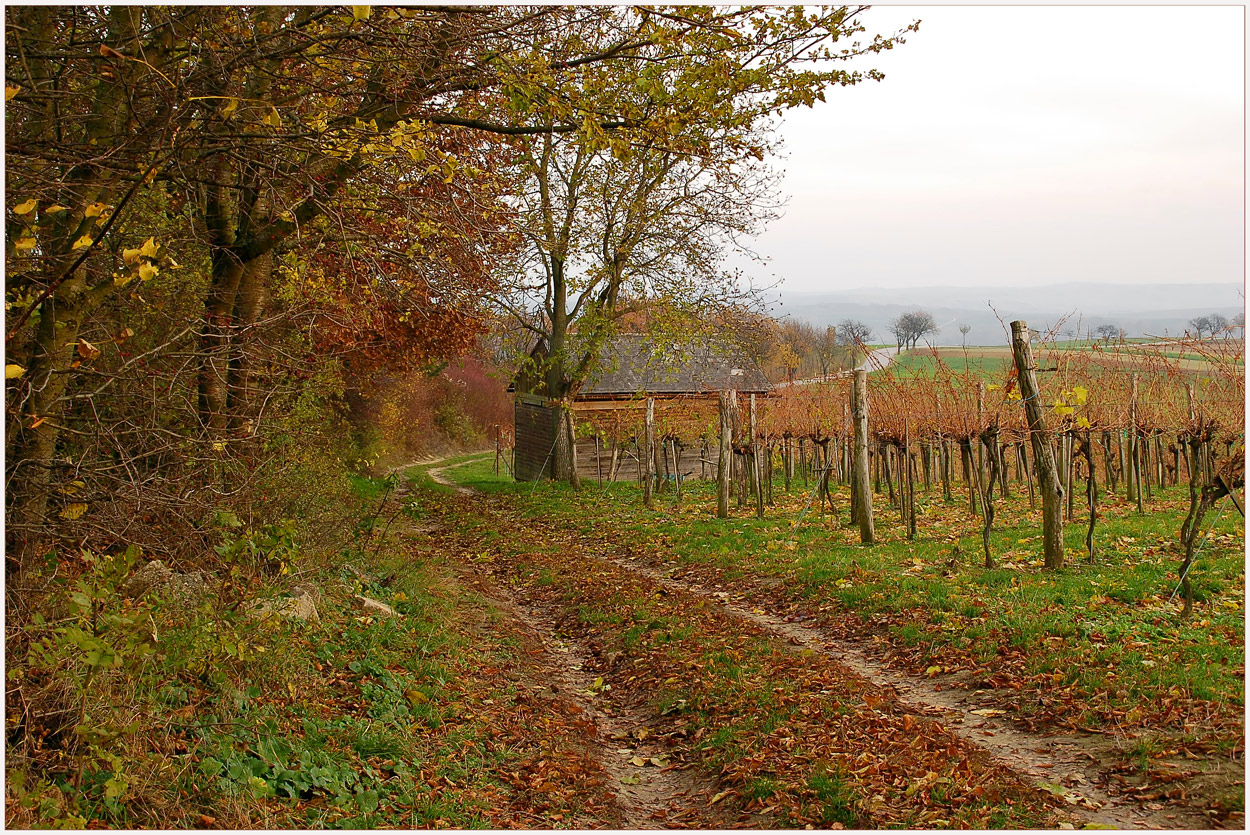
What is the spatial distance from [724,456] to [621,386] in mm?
9339

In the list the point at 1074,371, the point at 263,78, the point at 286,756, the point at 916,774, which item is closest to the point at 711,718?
the point at 916,774

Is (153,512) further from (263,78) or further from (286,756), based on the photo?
(263,78)

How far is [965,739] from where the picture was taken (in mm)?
5625

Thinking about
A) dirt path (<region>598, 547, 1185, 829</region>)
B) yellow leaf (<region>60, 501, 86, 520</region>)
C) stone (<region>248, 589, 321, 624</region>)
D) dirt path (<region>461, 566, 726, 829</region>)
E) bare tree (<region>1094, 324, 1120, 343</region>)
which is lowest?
dirt path (<region>461, 566, 726, 829</region>)

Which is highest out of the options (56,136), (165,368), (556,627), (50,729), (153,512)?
(56,136)

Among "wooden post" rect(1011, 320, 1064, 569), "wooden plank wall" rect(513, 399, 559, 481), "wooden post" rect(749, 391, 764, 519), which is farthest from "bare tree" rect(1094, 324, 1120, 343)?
"wooden plank wall" rect(513, 399, 559, 481)

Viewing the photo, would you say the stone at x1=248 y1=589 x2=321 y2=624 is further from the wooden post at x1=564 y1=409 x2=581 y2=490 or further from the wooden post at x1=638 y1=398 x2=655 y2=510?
the wooden post at x1=564 y1=409 x2=581 y2=490

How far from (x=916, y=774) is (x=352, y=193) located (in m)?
6.25

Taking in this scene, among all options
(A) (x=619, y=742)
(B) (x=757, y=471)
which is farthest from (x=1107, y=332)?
(A) (x=619, y=742)

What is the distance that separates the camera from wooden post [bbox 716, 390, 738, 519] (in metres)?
16.1

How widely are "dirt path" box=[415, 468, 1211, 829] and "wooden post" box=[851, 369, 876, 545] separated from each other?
354 centimetres

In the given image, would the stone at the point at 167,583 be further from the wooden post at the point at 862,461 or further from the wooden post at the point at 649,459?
the wooden post at the point at 649,459

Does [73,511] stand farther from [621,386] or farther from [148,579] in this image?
[621,386]

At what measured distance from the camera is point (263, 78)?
22.2 feet
